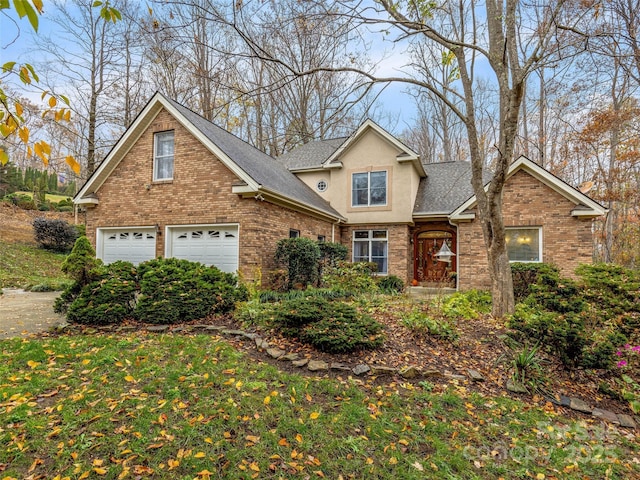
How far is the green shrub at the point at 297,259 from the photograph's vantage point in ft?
32.5

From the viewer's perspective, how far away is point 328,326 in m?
5.12

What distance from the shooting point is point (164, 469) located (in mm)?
2701

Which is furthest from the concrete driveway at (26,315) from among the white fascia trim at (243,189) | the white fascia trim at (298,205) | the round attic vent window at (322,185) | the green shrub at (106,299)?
the round attic vent window at (322,185)

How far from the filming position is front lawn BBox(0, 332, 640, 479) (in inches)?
111

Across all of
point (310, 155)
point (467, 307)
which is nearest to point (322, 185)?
point (310, 155)

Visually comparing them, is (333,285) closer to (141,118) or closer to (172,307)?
(172,307)

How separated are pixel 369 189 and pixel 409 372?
1063 cm

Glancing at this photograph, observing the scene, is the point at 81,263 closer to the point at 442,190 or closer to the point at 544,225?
the point at 544,225

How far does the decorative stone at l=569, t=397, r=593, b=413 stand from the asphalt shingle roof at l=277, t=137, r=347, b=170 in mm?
12374

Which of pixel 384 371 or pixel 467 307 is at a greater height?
pixel 467 307

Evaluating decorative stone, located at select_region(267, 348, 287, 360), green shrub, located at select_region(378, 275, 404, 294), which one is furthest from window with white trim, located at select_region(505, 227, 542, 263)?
decorative stone, located at select_region(267, 348, 287, 360)

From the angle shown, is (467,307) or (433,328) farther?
(467,307)

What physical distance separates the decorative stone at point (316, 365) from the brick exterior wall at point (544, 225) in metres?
8.61

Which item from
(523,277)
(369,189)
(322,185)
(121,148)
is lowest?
(523,277)
